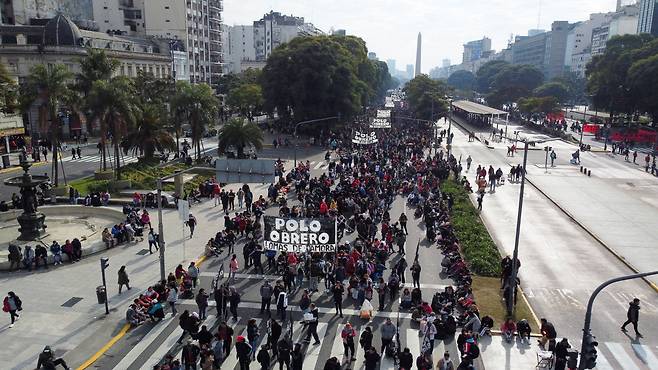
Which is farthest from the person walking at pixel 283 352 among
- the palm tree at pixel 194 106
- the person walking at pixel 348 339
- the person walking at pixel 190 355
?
the palm tree at pixel 194 106

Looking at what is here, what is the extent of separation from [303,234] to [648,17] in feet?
590

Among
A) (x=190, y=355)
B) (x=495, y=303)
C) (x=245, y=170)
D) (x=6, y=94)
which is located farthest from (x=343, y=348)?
(x=6, y=94)

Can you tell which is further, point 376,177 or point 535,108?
point 535,108

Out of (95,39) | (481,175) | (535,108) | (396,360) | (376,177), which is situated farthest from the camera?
(535,108)

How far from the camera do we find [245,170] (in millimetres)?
26828

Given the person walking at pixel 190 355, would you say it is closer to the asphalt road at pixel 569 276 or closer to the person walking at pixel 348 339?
the person walking at pixel 348 339

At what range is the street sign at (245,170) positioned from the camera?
2648 centimetres

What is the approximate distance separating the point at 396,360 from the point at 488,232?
1722cm

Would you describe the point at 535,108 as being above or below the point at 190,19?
below

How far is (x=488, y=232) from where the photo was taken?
32.8 metres

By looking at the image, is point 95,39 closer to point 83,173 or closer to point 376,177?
point 83,173

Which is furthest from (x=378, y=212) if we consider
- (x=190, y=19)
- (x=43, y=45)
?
(x=190, y=19)

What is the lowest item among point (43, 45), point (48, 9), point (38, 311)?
point (38, 311)

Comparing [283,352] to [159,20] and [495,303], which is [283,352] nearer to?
[495,303]
